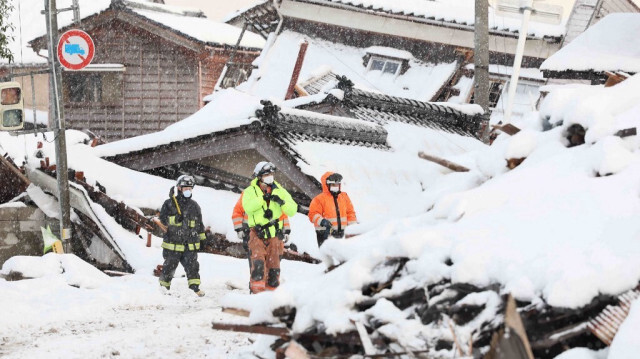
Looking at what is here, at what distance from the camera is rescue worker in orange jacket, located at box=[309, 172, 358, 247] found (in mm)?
10047

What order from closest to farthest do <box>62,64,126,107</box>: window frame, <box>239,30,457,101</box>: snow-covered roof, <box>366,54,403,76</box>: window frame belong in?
<box>239,30,457,101</box>: snow-covered roof
<box>366,54,403,76</box>: window frame
<box>62,64,126,107</box>: window frame

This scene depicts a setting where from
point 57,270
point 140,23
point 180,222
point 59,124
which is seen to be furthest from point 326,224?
point 140,23

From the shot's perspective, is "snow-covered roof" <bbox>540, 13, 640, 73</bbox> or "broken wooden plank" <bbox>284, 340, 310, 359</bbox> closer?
"broken wooden plank" <bbox>284, 340, 310, 359</bbox>

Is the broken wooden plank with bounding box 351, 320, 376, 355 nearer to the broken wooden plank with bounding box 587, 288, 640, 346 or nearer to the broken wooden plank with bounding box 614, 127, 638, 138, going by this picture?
the broken wooden plank with bounding box 587, 288, 640, 346

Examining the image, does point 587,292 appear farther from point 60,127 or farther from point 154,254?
point 60,127

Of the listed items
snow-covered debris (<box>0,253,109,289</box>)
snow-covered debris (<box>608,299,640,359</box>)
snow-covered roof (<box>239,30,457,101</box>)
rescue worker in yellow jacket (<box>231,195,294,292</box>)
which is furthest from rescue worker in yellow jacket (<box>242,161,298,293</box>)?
snow-covered roof (<box>239,30,457,101</box>)

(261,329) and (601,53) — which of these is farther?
(601,53)

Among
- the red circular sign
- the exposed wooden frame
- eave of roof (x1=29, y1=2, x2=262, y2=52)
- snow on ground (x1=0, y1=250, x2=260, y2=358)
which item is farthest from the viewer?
eave of roof (x1=29, y1=2, x2=262, y2=52)

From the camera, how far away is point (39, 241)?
14602 mm

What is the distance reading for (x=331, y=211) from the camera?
1014cm

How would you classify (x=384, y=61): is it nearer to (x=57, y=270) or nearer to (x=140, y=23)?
(x=140, y=23)

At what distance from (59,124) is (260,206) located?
229 inches

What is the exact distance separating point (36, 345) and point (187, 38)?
21.2m

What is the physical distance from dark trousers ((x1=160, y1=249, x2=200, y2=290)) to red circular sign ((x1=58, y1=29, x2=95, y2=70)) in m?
4.72
